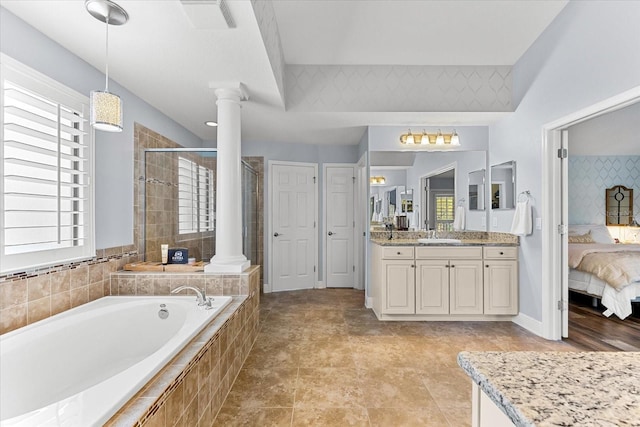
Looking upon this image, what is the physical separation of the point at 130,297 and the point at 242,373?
103cm

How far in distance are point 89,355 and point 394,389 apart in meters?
1.88

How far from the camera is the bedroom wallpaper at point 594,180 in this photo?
5.07 metres

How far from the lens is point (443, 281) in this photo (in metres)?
3.32

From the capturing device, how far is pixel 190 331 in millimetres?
1684

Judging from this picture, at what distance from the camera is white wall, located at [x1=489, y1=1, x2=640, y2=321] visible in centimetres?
211

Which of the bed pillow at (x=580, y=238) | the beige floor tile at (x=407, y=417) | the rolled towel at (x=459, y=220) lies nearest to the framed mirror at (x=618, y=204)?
the bed pillow at (x=580, y=238)

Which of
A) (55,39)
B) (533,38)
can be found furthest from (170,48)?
(533,38)

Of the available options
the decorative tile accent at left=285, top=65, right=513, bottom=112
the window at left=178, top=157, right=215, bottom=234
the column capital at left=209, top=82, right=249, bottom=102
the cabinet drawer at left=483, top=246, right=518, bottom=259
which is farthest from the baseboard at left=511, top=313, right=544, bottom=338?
the window at left=178, top=157, right=215, bottom=234

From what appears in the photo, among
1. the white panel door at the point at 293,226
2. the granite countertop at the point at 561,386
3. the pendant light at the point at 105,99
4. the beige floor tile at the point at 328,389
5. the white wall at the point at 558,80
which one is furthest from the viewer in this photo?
the white panel door at the point at 293,226

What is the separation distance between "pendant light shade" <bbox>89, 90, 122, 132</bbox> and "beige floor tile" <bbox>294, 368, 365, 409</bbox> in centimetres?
191

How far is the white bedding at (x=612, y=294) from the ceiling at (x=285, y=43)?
219 centimetres

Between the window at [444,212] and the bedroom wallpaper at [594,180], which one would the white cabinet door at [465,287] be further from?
the bedroom wallpaper at [594,180]

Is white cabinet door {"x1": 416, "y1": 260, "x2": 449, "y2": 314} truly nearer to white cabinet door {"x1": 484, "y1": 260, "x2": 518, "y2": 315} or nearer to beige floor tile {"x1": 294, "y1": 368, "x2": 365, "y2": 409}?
white cabinet door {"x1": 484, "y1": 260, "x2": 518, "y2": 315}

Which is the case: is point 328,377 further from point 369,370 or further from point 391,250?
point 391,250
